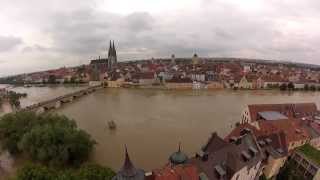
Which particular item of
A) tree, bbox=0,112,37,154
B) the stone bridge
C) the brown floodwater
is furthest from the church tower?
tree, bbox=0,112,37,154

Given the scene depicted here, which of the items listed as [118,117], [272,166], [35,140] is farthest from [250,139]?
[118,117]

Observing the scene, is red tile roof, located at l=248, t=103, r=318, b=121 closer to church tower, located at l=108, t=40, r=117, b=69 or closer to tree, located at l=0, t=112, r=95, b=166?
tree, located at l=0, t=112, r=95, b=166

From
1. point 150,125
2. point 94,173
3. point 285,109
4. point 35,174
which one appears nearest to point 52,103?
point 150,125

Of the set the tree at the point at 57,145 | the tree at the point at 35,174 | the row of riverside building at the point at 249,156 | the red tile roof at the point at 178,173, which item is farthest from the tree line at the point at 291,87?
the tree at the point at 35,174

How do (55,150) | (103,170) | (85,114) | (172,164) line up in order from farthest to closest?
(85,114)
(55,150)
(103,170)
(172,164)

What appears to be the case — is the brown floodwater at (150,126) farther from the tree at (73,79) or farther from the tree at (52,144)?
the tree at (73,79)

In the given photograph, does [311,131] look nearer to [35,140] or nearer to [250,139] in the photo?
[250,139]

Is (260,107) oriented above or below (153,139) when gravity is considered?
above

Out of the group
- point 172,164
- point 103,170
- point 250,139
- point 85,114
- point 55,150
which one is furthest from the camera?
point 85,114
